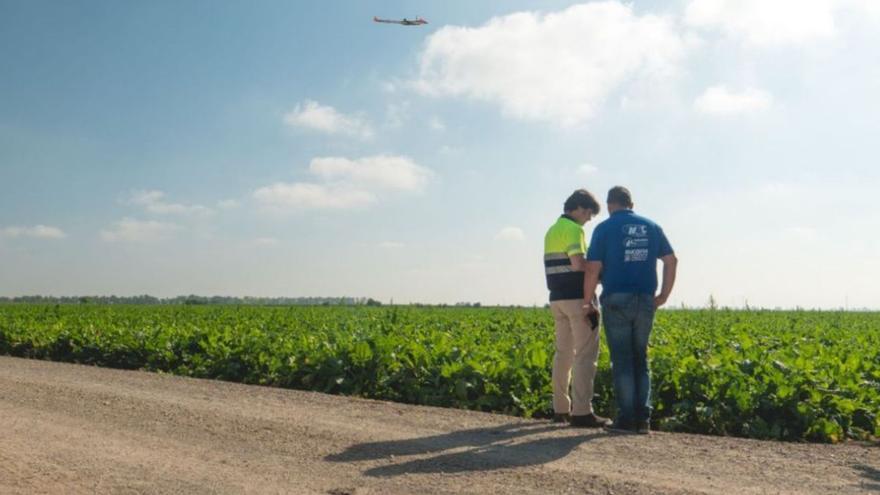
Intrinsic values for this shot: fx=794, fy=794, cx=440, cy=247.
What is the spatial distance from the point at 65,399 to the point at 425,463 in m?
6.67

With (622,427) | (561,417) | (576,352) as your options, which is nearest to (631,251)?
(576,352)

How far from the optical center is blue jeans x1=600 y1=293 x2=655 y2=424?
8.34 meters

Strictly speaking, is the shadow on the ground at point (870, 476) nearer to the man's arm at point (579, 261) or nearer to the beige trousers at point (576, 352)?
the beige trousers at point (576, 352)

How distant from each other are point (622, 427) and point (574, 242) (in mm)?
2061

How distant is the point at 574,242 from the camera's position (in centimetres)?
859

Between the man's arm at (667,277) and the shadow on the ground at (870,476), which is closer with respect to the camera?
the shadow on the ground at (870,476)

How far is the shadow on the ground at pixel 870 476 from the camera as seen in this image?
6.57 meters

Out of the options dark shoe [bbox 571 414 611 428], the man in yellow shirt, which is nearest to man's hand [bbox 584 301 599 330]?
the man in yellow shirt

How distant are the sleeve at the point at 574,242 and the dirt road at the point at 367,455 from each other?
76.8 inches

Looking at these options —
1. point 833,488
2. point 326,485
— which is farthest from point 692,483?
point 326,485

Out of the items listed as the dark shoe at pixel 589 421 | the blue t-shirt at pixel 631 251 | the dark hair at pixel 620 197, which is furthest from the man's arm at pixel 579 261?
the dark shoe at pixel 589 421

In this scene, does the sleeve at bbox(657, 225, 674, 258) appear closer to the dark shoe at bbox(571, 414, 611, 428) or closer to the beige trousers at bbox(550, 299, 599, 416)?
the beige trousers at bbox(550, 299, 599, 416)

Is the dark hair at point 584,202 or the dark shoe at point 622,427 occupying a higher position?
the dark hair at point 584,202

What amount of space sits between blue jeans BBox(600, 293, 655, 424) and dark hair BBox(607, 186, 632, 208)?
1.00 metres
